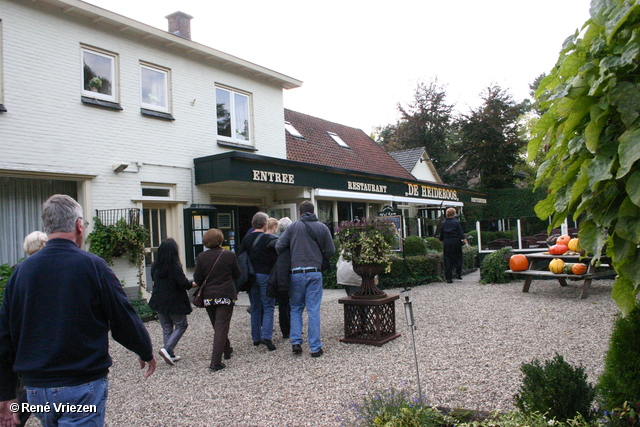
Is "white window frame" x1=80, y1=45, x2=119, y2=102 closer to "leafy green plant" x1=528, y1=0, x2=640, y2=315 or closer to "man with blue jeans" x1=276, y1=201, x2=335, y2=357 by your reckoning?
"man with blue jeans" x1=276, y1=201, x2=335, y2=357

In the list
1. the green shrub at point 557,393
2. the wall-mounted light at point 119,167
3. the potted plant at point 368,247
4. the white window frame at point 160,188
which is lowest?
the green shrub at point 557,393

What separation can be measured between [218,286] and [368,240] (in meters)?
2.07

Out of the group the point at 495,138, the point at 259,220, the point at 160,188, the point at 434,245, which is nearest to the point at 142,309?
the point at 160,188

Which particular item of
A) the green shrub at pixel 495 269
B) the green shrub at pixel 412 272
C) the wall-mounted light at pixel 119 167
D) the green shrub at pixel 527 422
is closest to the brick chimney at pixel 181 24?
the wall-mounted light at pixel 119 167

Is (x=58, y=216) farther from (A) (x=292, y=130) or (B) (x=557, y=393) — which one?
(A) (x=292, y=130)

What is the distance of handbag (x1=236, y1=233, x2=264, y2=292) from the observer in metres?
6.60

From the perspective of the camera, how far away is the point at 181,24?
13.0 meters

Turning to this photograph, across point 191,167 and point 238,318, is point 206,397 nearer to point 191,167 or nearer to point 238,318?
point 238,318

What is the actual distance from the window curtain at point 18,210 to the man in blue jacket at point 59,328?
7302 mm

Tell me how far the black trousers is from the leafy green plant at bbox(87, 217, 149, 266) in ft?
22.7

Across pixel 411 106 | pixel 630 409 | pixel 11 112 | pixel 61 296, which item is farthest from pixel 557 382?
pixel 411 106

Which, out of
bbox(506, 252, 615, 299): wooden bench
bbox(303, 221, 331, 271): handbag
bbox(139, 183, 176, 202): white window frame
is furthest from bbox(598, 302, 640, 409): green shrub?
bbox(139, 183, 176, 202): white window frame

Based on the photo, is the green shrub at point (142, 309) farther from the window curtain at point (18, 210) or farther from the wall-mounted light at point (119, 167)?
the wall-mounted light at point (119, 167)

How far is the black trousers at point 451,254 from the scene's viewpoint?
11797 millimetres
